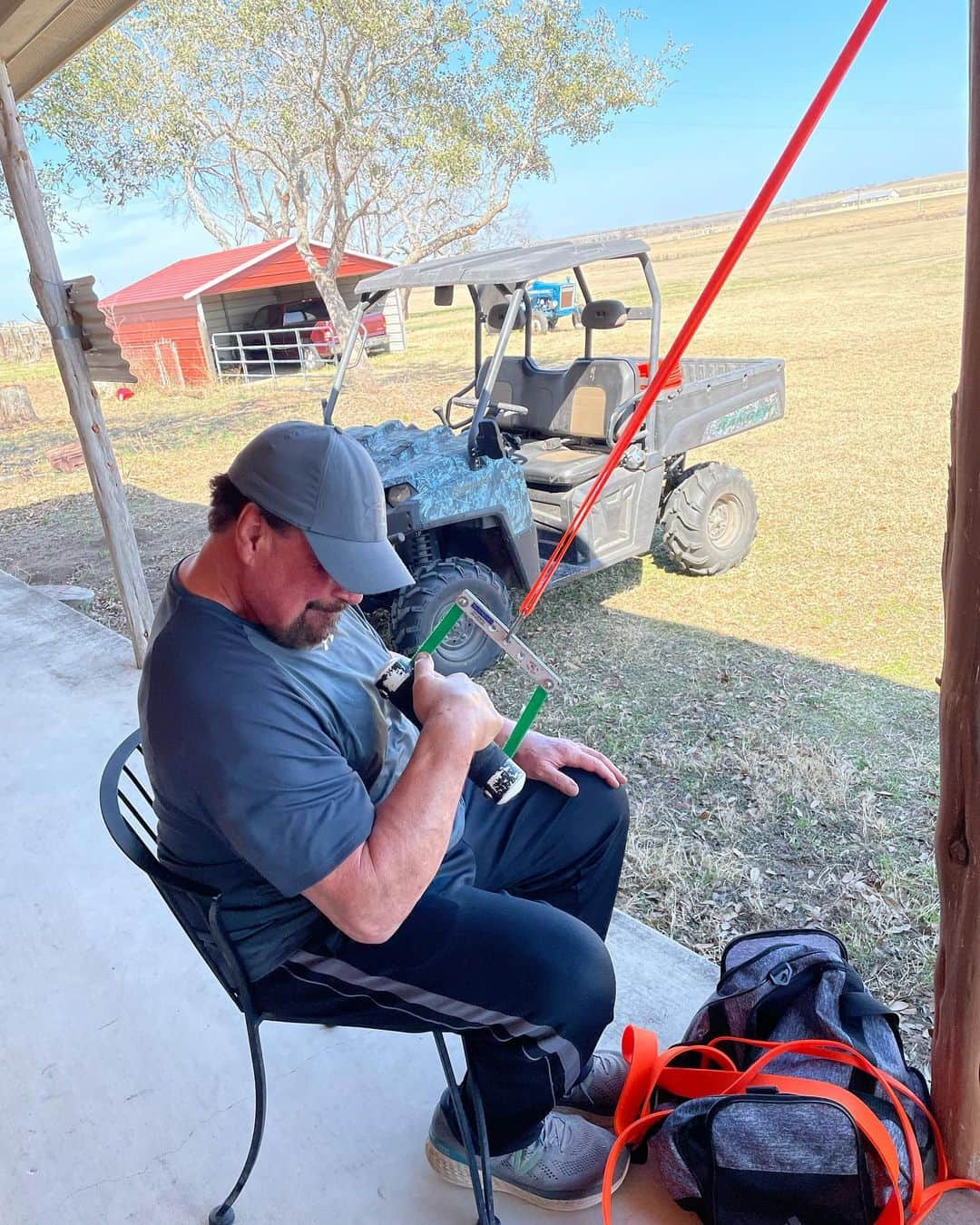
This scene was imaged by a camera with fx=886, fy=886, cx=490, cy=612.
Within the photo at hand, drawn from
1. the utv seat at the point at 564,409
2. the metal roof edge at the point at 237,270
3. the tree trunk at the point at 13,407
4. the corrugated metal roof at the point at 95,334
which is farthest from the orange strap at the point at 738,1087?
the metal roof edge at the point at 237,270

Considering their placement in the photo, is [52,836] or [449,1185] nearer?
[449,1185]

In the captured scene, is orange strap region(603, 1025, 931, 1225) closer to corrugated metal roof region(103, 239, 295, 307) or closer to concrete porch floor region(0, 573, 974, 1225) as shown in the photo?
concrete porch floor region(0, 573, 974, 1225)

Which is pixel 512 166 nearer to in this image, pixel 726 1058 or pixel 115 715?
pixel 115 715

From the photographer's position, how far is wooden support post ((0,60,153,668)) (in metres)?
3.15

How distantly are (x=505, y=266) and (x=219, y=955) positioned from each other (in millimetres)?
3087

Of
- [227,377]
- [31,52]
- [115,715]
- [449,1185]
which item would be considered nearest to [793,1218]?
[449,1185]

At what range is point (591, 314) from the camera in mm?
4145

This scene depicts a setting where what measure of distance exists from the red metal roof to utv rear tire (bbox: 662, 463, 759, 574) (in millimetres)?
13468

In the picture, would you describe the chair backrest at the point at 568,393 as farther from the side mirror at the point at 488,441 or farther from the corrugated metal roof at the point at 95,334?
the corrugated metal roof at the point at 95,334

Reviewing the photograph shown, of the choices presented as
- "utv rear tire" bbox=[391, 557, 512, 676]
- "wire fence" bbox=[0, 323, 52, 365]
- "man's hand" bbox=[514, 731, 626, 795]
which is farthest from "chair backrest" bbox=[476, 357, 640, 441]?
"wire fence" bbox=[0, 323, 52, 365]

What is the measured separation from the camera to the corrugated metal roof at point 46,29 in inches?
109

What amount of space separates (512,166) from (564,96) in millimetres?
1413

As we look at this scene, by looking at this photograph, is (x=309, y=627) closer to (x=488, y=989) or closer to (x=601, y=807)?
(x=488, y=989)

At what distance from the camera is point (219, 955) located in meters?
1.38
